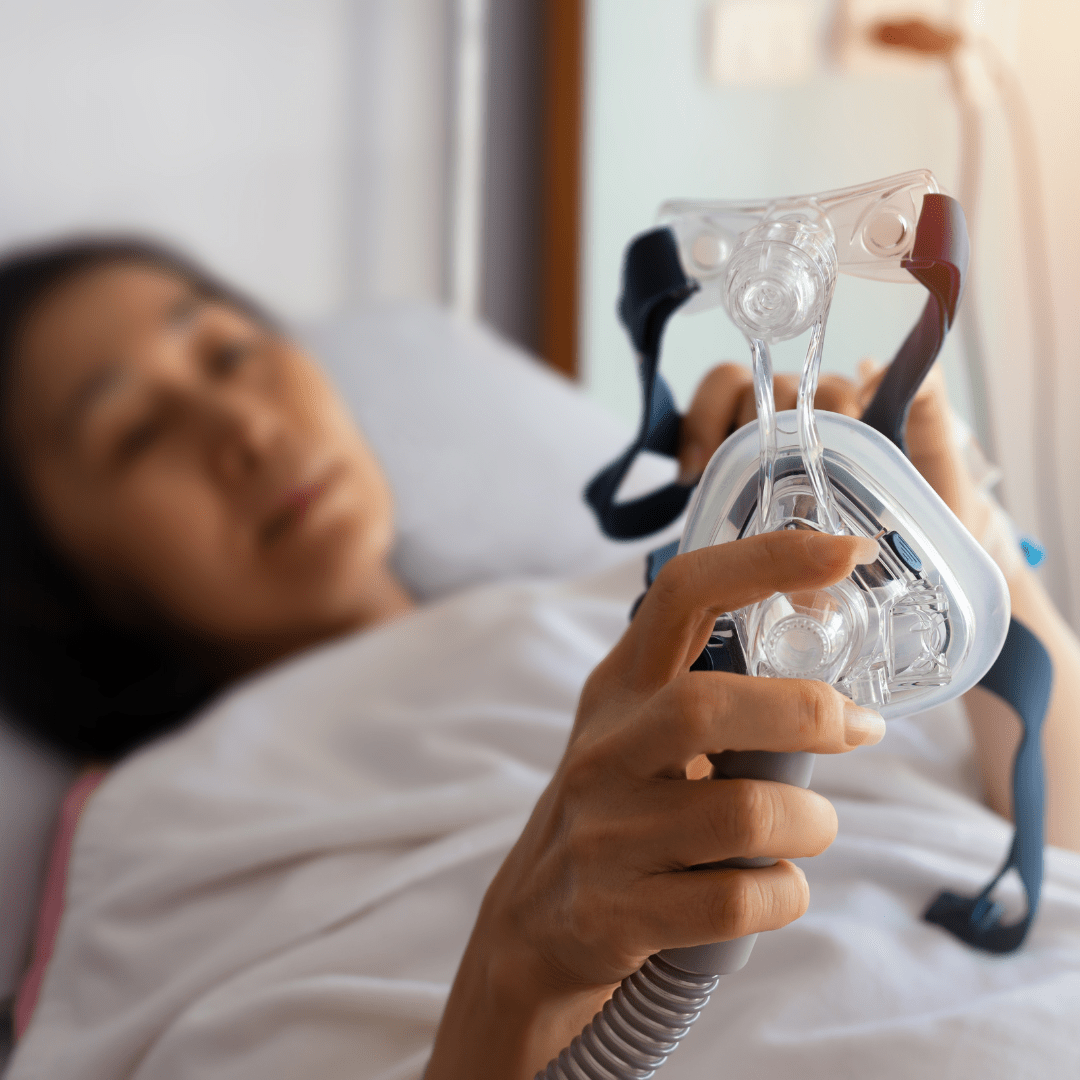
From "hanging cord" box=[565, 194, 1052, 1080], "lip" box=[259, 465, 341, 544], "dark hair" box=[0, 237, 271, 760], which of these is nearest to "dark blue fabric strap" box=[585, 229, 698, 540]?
"hanging cord" box=[565, 194, 1052, 1080]

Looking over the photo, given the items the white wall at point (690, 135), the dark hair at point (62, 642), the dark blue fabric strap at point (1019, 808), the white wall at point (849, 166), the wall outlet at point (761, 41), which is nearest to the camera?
the dark blue fabric strap at point (1019, 808)

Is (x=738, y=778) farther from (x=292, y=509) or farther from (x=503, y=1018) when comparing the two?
(x=292, y=509)

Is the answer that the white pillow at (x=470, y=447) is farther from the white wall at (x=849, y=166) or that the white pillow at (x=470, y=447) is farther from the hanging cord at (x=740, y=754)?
the hanging cord at (x=740, y=754)

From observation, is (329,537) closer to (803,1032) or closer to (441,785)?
(441,785)

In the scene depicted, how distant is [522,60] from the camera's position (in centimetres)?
161

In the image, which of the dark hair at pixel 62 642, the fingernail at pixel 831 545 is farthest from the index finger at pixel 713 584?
the dark hair at pixel 62 642

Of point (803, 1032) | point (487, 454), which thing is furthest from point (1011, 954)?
point (487, 454)

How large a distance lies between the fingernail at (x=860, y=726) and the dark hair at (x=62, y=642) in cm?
91

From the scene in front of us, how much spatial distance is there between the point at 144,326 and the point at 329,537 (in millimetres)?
300

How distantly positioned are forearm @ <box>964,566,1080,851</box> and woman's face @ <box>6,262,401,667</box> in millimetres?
628

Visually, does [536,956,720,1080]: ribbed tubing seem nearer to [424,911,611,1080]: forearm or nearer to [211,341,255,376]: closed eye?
[424,911,611,1080]: forearm

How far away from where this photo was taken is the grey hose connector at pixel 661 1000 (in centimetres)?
31

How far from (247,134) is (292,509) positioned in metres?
0.61

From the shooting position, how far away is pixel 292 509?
980 mm
